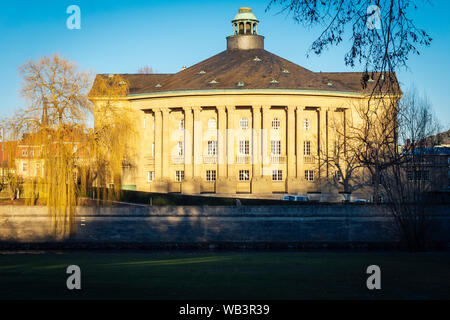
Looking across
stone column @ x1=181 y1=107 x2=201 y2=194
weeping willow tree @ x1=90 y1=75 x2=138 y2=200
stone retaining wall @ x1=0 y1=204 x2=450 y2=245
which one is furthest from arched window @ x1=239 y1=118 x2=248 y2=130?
stone retaining wall @ x1=0 y1=204 x2=450 y2=245

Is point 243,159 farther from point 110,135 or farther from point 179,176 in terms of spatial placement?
point 110,135

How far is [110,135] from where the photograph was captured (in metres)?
46.8

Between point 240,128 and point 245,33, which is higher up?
point 245,33

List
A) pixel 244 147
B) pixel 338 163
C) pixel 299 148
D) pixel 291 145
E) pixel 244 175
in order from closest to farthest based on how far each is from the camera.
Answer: pixel 338 163 → pixel 299 148 → pixel 291 145 → pixel 244 147 → pixel 244 175

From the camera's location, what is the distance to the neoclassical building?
7038cm

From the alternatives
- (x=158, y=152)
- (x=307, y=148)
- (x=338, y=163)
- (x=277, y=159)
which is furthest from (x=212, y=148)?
(x=338, y=163)

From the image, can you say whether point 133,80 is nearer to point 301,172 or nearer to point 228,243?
point 301,172

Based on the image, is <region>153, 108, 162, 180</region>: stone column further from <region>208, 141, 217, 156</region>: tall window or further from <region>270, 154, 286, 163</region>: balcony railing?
<region>270, 154, 286, 163</region>: balcony railing

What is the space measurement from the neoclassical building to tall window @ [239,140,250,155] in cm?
3

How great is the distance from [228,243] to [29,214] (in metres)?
14.0

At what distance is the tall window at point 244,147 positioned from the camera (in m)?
72.3

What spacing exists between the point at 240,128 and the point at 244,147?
2167mm

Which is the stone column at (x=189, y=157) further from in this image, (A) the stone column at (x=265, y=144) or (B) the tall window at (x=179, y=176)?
(A) the stone column at (x=265, y=144)
